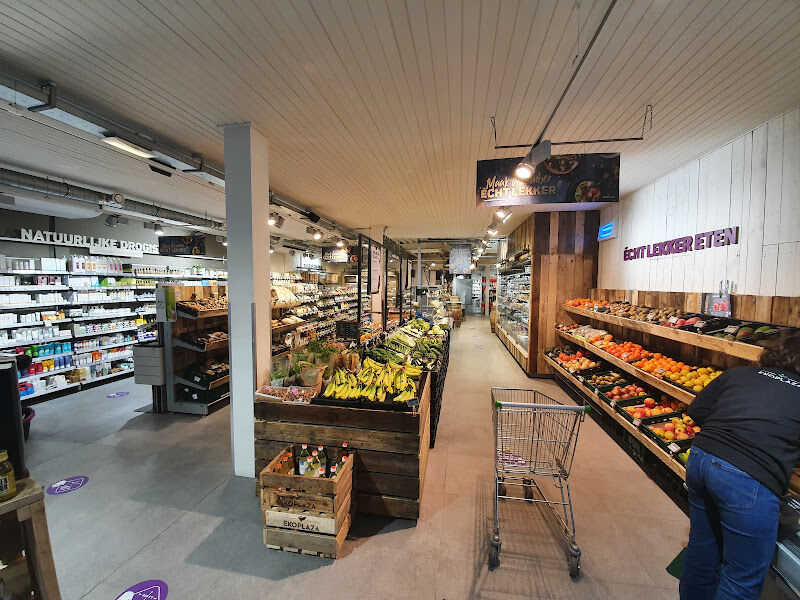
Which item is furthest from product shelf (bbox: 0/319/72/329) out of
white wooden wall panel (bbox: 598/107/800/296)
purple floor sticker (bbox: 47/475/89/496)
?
white wooden wall panel (bbox: 598/107/800/296)

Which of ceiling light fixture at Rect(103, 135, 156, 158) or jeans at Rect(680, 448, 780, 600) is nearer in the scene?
jeans at Rect(680, 448, 780, 600)

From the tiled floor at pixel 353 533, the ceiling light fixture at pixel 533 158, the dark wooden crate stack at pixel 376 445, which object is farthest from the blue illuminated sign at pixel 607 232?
the dark wooden crate stack at pixel 376 445

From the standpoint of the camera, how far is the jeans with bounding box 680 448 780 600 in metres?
1.71

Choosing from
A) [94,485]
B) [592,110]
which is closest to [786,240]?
[592,110]

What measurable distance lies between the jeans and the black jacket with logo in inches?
2.6

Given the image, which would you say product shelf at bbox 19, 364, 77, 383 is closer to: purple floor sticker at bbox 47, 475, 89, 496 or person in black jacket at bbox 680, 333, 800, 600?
purple floor sticker at bbox 47, 475, 89, 496

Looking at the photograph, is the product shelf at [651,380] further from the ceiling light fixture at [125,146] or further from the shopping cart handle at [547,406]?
the ceiling light fixture at [125,146]

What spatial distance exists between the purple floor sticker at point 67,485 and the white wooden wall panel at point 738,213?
24.4 ft

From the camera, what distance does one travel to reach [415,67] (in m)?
2.66

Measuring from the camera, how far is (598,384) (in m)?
5.02

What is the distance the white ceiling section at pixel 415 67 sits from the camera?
211 cm

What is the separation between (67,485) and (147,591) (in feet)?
6.99

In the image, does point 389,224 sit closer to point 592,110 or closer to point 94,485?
point 592,110

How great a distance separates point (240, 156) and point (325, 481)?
10.9ft
